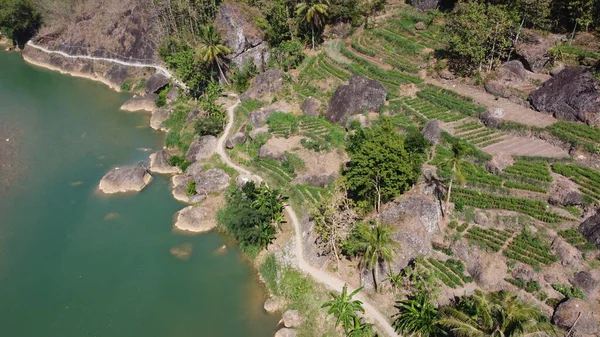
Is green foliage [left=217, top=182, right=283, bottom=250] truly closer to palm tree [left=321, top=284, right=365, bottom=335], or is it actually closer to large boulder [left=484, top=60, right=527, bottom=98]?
palm tree [left=321, top=284, right=365, bottom=335]

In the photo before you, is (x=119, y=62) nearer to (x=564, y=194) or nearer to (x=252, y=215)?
Answer: (x=252, y=215)

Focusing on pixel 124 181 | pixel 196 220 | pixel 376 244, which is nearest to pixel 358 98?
pixel 196 220

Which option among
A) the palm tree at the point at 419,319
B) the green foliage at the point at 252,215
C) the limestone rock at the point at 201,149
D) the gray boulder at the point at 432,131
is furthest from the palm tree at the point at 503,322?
the limestone rock at the point at 201,149

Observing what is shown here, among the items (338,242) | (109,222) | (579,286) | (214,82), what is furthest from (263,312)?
(214,82)

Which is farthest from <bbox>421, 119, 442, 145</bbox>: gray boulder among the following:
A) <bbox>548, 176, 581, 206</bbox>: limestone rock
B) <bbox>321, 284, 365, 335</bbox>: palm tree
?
<bbox>321, 284, 365, 335</bbox>: palm tree

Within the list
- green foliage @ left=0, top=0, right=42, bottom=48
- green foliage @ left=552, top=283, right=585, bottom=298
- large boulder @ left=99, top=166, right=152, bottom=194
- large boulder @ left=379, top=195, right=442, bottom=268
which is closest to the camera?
green foliage @ left=552, top=283, right=585, bottom=298

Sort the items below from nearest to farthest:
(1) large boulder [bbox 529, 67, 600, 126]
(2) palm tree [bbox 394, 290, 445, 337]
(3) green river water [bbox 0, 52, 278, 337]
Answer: (2) palm tree [bbox 394, 290, 445, 337], (3) green river water [bbox 0, 52, 278, 337], (1) large boulder [bbox 529, 67, 600, 126]
